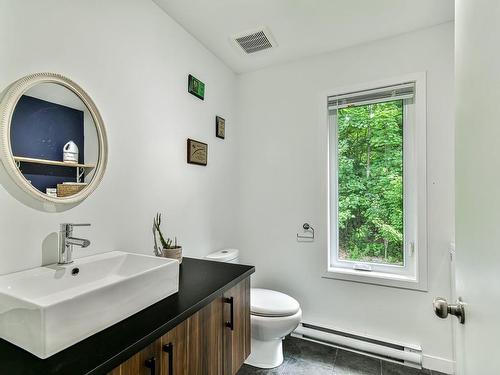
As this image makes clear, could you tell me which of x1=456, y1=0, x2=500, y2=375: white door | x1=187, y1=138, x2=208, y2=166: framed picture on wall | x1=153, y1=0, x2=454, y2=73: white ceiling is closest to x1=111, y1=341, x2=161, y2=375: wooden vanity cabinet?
x1=456, y1=0, x2=500, y2=375: white door

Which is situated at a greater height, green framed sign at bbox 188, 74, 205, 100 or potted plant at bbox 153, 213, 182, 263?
green framed sign at bbox 188, 74, 205, 100

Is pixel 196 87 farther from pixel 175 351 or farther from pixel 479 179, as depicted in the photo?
pixel 479 179

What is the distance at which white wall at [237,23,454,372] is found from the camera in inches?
70.1

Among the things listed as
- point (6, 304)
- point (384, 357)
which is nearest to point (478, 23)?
point (6, 304)

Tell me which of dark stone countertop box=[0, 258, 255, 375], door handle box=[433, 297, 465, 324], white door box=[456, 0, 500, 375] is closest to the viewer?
white door box=[456, 0, 500, 375]

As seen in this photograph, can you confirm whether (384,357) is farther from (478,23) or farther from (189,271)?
(478,23)

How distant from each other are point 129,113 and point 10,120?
0.54 m

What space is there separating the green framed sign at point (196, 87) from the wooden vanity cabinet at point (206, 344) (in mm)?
1347

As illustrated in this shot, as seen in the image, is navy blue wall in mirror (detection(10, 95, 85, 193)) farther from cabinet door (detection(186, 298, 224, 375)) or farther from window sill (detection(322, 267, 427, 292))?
window sill (detection(322, 267, 427, 292))

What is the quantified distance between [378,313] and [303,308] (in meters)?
0.56

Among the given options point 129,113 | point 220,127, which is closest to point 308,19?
point 220,127

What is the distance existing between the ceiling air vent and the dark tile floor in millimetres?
2334

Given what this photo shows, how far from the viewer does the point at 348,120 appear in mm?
2160

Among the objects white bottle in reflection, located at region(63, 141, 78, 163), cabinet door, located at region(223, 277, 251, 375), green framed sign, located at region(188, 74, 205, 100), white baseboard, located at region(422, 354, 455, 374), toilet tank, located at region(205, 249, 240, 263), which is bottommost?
white baseboard, located at region(422, 354, 455, 374)
